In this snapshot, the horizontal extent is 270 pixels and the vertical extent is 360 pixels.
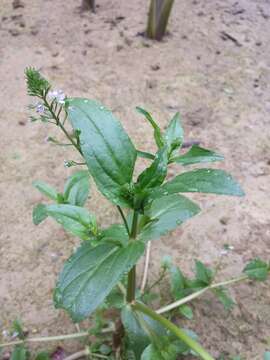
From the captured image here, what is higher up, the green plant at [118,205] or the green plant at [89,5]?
the green plant at [118,205]

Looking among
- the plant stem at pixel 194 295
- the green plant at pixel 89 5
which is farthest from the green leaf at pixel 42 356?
the green plant at pixel 89 5

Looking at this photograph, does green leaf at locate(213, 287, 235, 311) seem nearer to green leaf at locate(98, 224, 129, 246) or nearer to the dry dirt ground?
the dry dirt ground

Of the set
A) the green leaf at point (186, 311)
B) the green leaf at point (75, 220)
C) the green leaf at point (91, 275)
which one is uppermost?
the green leaf at point (75, 220)

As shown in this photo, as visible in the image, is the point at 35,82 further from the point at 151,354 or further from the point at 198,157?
the point at 151,354

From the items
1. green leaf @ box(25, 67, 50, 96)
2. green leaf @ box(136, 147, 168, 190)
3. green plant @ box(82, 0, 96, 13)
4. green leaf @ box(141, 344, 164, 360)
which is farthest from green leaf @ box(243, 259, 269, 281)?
green plant @ box(82, 0, 96, 13)

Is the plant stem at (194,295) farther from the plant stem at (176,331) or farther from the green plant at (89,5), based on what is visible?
the green plant at (89,5)

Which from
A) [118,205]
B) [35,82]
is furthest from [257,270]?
[35,82]
